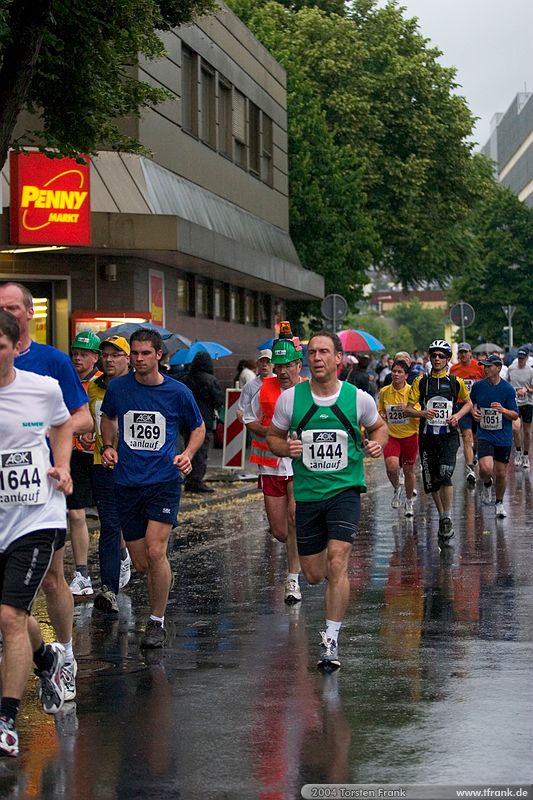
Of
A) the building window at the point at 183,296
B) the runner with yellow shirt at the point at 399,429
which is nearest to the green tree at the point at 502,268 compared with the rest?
the building window at the point at 183,296

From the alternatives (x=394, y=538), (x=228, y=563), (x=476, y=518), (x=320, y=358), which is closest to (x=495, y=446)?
(x=476, y=518)

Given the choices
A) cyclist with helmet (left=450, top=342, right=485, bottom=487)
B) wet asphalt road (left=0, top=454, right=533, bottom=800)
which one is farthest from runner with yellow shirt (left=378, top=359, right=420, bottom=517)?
wet asphalt road (left=0, top=454, right=533, bottom=800)

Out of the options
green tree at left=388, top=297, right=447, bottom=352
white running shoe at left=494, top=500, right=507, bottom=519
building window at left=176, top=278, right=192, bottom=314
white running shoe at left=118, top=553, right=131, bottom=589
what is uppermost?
green tree at left=388, top=297, right=447, bottom=352

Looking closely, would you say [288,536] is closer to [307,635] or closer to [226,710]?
[307,635]

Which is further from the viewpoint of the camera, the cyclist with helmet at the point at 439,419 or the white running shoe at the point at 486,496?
the white running shoe at the point at 486,496

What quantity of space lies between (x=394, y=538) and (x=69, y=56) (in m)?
5.70

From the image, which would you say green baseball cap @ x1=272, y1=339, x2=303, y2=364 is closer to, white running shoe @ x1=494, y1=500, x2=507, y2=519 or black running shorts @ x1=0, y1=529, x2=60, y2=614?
black running shorts @ x1=0, y1=529, x2=60, y2=614

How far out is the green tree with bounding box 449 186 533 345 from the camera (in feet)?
282

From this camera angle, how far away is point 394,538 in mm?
15195

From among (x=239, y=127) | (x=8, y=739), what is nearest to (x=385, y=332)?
(x=239, y=127)

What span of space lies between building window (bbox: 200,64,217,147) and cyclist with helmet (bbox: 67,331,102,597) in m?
20.6

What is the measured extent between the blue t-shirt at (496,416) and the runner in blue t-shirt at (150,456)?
338 inches

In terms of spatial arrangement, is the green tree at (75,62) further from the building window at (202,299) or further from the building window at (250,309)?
the building window at (250,309)

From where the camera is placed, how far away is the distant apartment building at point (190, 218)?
24250mm
